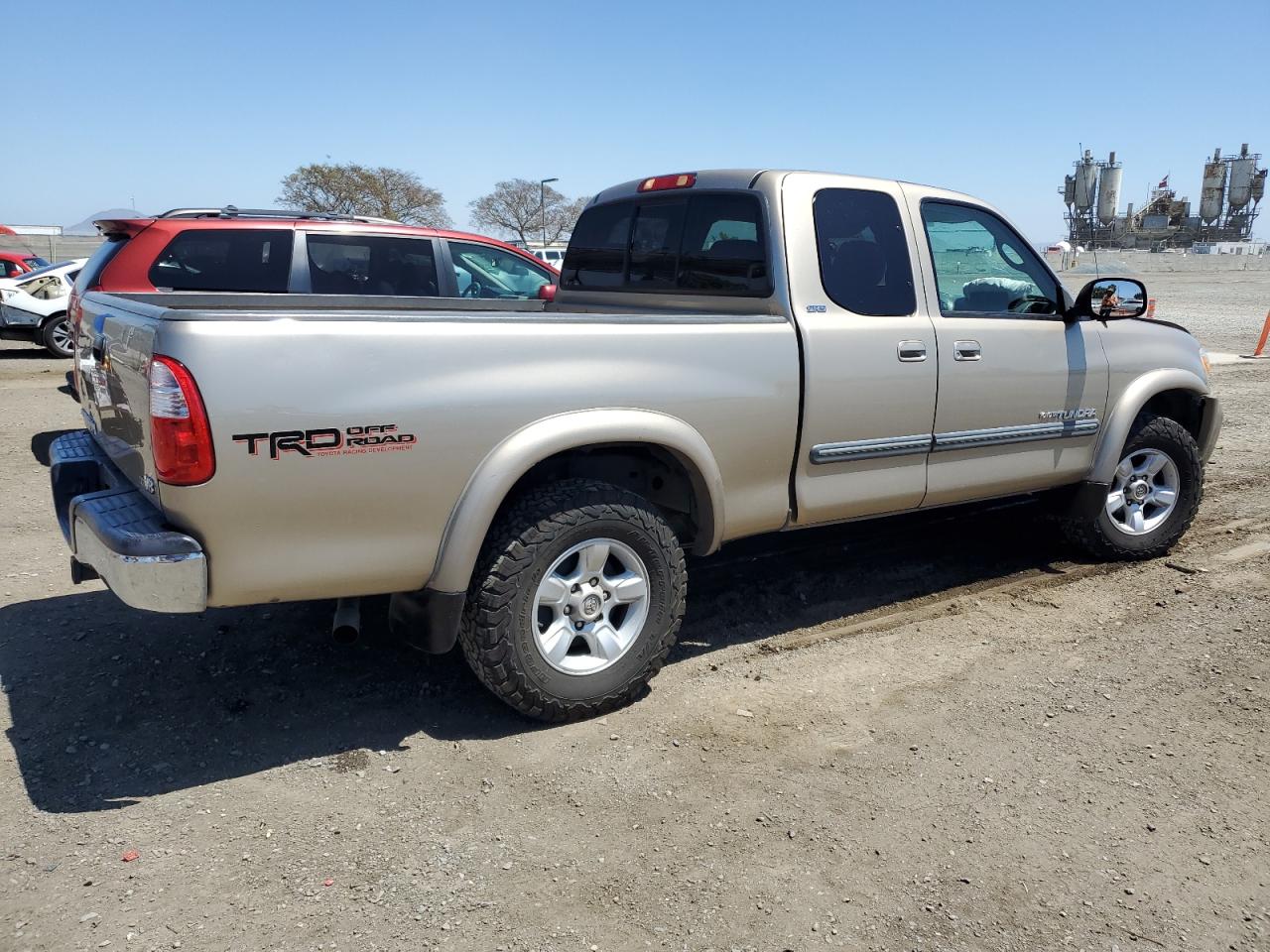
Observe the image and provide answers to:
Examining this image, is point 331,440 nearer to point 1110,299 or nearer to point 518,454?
point 518,454

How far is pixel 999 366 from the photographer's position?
459 cm

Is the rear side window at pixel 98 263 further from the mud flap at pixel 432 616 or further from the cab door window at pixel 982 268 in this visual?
the cab door window at pixel 982 268

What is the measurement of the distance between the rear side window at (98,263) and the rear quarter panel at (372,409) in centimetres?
496

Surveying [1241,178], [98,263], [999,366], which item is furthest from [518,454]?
[1241,178]

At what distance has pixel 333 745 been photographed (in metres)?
3.48

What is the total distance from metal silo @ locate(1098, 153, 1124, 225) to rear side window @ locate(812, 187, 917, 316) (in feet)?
370

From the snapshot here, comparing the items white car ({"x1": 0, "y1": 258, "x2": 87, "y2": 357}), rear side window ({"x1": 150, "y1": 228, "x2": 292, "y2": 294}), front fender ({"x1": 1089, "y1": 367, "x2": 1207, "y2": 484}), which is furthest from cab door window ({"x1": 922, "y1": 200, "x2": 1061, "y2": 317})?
white car ({"x1": 0, "y1": 258, "x2": 87, "y2": 357})

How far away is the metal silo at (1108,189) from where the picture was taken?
102031 mm

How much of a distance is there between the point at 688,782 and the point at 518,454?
1232 millimetres

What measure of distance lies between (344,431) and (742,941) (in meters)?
1.82

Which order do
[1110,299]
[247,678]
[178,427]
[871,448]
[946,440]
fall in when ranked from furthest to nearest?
[1110,299] < [946,440] < [871,448] < [247,678] < [178,427]

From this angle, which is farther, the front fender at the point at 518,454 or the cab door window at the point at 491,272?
the cab door window at the point at 491,272

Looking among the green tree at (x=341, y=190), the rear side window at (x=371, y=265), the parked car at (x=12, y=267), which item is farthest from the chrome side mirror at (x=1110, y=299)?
the green tree at (x=341, y=190)

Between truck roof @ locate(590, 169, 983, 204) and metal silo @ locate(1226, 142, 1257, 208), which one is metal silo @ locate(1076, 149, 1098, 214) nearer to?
metal silo @ locate(1226, 142, 1257, 208)
